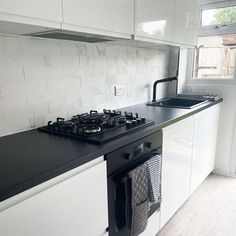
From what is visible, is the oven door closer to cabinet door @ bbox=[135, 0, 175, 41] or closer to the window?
cabinet door @ bbox=[135, 0, 175, 41]

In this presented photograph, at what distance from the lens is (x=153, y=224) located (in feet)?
5.05

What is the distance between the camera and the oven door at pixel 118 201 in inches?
43.7

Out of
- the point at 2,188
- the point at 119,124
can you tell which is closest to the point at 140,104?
the point at 119,124

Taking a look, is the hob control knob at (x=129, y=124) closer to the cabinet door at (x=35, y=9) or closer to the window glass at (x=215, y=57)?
the cabinet door at (x=35, y=9)

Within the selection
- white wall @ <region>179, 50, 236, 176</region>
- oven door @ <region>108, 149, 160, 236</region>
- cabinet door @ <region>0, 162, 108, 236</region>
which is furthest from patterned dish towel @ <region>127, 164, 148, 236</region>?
white wall @ <region>179, 50, 236, 176</region>

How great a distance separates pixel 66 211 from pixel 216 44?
8.21 ft

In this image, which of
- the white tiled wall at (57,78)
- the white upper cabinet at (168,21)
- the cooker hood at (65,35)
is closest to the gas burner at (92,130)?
the white tiled wall at (57,78)

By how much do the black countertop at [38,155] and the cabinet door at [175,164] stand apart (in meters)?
0.28

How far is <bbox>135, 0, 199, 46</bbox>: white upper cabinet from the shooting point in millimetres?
1486

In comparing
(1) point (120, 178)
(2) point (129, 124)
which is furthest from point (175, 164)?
(1) point (120, 178)

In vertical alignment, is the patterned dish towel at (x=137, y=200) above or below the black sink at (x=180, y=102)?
below

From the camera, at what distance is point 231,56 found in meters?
2.51

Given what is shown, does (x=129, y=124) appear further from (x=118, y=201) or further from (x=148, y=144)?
(x=118, y=201)

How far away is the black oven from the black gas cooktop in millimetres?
85
